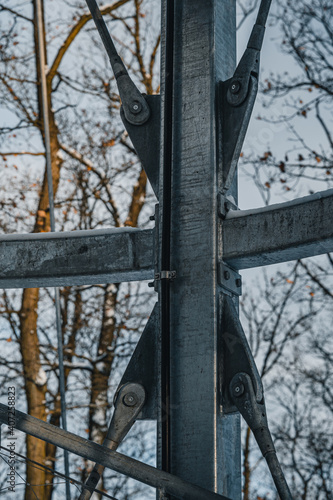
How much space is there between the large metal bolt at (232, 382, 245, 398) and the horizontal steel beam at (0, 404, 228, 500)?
331 mm

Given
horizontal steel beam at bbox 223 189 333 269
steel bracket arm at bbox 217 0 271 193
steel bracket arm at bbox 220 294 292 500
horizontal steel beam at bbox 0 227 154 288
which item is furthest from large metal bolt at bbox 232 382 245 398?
steel bracket arm at bbox 217 0 271 193

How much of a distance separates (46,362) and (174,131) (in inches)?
390

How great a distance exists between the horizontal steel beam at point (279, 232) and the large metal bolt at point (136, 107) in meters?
0.57

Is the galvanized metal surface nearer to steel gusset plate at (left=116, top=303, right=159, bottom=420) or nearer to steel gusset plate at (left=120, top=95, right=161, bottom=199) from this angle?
steel gusset plate at (left=116, top=303, right=159, bottom=420)

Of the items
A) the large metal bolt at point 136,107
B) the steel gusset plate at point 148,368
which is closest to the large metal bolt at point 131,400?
the steel gusset plate at point 148,368

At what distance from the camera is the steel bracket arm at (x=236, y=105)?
2.73m

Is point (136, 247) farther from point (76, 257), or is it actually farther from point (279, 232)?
point (279, 232)

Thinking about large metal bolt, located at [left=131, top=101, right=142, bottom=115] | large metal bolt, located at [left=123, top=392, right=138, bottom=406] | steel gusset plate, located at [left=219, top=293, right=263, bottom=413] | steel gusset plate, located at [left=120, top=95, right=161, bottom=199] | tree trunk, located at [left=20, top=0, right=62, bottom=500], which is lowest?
large metal bolt, located at [left=123, top=392, right=138, bottom=406]

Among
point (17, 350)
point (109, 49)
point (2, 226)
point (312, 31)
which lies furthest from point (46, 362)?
point (109, 49)

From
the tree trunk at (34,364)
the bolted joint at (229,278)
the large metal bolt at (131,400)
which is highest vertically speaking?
the tree trunk at (34,364)

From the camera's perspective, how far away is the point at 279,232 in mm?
2512

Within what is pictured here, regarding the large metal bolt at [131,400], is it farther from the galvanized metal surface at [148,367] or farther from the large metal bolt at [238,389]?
the large metal bolt at [238,389]

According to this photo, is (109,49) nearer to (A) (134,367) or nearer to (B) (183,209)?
(B) (183,209)

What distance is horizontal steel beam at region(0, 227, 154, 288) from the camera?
2.75 m
